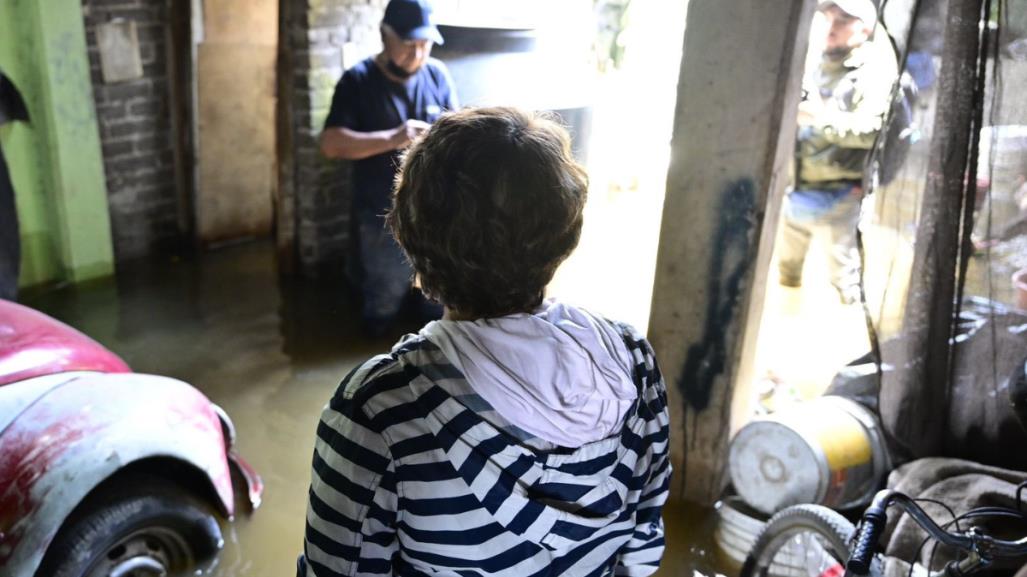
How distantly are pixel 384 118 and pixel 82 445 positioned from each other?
8.20 feet

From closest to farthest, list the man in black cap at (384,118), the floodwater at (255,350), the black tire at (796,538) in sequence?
the black tire at (796,538)
the floodwater at (255,350)
the man in black cap at (384,118)

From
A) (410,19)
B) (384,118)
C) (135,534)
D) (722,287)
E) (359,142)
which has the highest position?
(410,19)

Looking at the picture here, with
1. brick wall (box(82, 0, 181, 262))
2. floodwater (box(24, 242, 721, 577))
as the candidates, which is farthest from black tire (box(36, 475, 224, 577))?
brick wall (box(82, 0, 181, 262))

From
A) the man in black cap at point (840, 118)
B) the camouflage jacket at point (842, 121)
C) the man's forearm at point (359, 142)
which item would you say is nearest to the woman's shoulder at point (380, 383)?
the man's forearm at point (359, 142)

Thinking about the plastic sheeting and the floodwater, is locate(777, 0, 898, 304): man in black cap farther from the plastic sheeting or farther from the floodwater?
the floodwater

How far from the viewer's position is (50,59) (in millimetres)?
4836

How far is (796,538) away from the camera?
2.83 m

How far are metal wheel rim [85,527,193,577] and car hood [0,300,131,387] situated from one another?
57cm

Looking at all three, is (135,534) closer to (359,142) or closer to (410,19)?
(359,142)

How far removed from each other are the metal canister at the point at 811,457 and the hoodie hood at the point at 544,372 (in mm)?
1861

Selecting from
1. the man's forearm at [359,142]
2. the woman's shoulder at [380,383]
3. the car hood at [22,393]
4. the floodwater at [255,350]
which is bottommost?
the floodwater at [255,350]

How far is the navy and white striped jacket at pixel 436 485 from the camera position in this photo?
1.28 metres

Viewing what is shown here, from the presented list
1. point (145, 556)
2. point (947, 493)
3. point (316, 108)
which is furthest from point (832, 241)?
point (145, 556)

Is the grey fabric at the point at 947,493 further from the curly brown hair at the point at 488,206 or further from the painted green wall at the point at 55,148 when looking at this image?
the painted green wall at the point at 55,148
